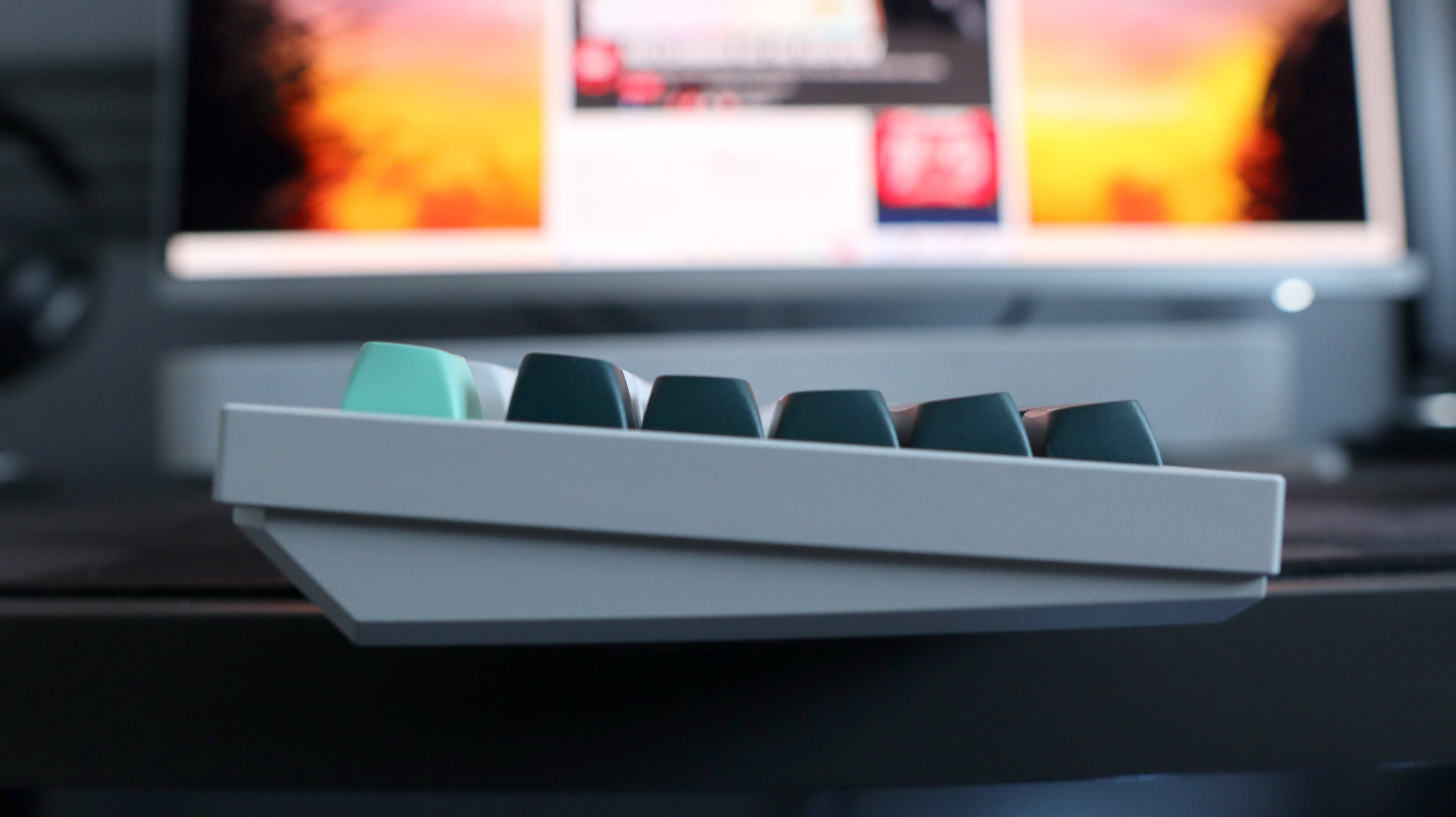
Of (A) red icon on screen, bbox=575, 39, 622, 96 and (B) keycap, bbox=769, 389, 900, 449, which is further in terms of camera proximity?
(A) red icon on screen, bbox=575, 39, 622, 96

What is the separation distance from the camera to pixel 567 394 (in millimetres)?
135

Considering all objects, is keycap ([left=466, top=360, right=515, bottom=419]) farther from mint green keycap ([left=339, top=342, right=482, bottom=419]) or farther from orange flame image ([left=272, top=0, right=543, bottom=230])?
orange flame image ([left=272, top=0, right=543, bottom=230])

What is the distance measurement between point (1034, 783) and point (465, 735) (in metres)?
0.11

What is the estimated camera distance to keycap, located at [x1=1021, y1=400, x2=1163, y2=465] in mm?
134

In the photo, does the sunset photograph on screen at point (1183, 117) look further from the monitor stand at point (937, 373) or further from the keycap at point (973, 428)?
the keycap at point (973, 428)

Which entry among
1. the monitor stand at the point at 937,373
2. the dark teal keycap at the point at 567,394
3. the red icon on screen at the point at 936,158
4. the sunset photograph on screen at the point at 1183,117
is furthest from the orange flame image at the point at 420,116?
the dark teal keycap at the point at 567,394

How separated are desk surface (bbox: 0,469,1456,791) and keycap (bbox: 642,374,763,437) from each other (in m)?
0.05

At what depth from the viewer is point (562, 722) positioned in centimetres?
16

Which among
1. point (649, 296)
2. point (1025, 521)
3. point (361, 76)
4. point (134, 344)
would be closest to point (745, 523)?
point (1025, 521)

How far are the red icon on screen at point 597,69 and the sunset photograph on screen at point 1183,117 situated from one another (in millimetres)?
264

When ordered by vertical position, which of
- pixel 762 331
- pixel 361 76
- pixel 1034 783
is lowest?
pixel 1034 783

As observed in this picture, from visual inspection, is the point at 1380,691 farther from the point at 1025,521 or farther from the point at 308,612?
the point at 308,612

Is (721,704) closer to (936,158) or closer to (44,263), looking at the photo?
(936,158)

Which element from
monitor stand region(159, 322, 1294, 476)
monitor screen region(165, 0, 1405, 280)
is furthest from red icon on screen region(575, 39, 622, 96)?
monitor stand region(159, 322, 1294, 476)
